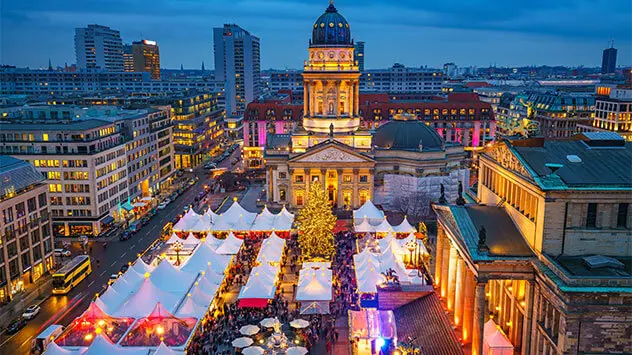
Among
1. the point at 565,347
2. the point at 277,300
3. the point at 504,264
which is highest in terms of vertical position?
the point at 504,264

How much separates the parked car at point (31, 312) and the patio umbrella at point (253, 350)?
2507cm

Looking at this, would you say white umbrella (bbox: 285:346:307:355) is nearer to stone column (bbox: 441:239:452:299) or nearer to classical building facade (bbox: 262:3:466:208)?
stone column (bbox: 441:239:452:299)

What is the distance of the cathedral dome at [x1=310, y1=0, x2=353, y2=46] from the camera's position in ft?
357

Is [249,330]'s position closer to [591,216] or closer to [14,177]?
[591,216]

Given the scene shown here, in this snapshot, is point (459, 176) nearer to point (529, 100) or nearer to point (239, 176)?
point (239, 176)

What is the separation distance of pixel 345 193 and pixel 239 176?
115ft

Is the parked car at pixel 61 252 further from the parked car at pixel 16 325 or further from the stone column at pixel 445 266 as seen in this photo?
the stone column at pixel 445 266

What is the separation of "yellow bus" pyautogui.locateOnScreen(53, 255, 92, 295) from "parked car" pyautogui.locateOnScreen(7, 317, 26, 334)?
703 centimetres

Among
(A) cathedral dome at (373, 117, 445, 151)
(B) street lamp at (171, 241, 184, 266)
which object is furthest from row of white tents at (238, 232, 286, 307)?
(A) cathedral dome at (373, 117, 445, 151)

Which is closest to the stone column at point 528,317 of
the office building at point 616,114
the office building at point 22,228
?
the office building at point 22,228

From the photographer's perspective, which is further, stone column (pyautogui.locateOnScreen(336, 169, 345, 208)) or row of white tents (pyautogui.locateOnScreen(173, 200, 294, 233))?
stone column (pyautogui.locateOnScreen(336, 169, 345, 208))

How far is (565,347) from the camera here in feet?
113

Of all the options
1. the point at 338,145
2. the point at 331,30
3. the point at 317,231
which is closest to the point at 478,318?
the point at 317,231

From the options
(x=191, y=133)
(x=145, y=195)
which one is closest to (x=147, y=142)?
(x=145, y=195)
